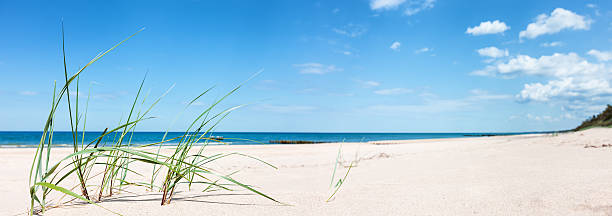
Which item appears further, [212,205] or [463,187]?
[463,187]

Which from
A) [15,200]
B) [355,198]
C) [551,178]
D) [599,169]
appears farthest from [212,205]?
[599,169]

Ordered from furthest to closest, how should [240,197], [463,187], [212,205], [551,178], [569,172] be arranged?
1. [569,172]
2. [551,178]
3. [463,187]
4. [240,197]
5. [212,205]

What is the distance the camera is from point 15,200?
1.98 meters

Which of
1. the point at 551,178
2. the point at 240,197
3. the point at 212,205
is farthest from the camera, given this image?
the point at 551,178

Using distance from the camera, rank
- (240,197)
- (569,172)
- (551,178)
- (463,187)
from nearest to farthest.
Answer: (240,197), (463,187), (551,178), (569,172)

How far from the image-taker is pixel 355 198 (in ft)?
5.68

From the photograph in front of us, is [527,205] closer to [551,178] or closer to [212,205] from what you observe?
[551,178]

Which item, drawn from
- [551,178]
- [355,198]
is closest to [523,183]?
[551,178]

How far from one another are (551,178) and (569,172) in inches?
12.8

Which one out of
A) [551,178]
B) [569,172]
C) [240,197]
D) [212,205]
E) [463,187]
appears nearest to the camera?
[212,205]

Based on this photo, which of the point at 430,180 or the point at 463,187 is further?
the point at 430,180

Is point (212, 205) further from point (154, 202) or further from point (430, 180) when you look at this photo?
point (430, 180)

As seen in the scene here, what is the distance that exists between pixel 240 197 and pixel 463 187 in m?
Result: 1.29

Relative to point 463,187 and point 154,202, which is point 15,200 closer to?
point 154,202
